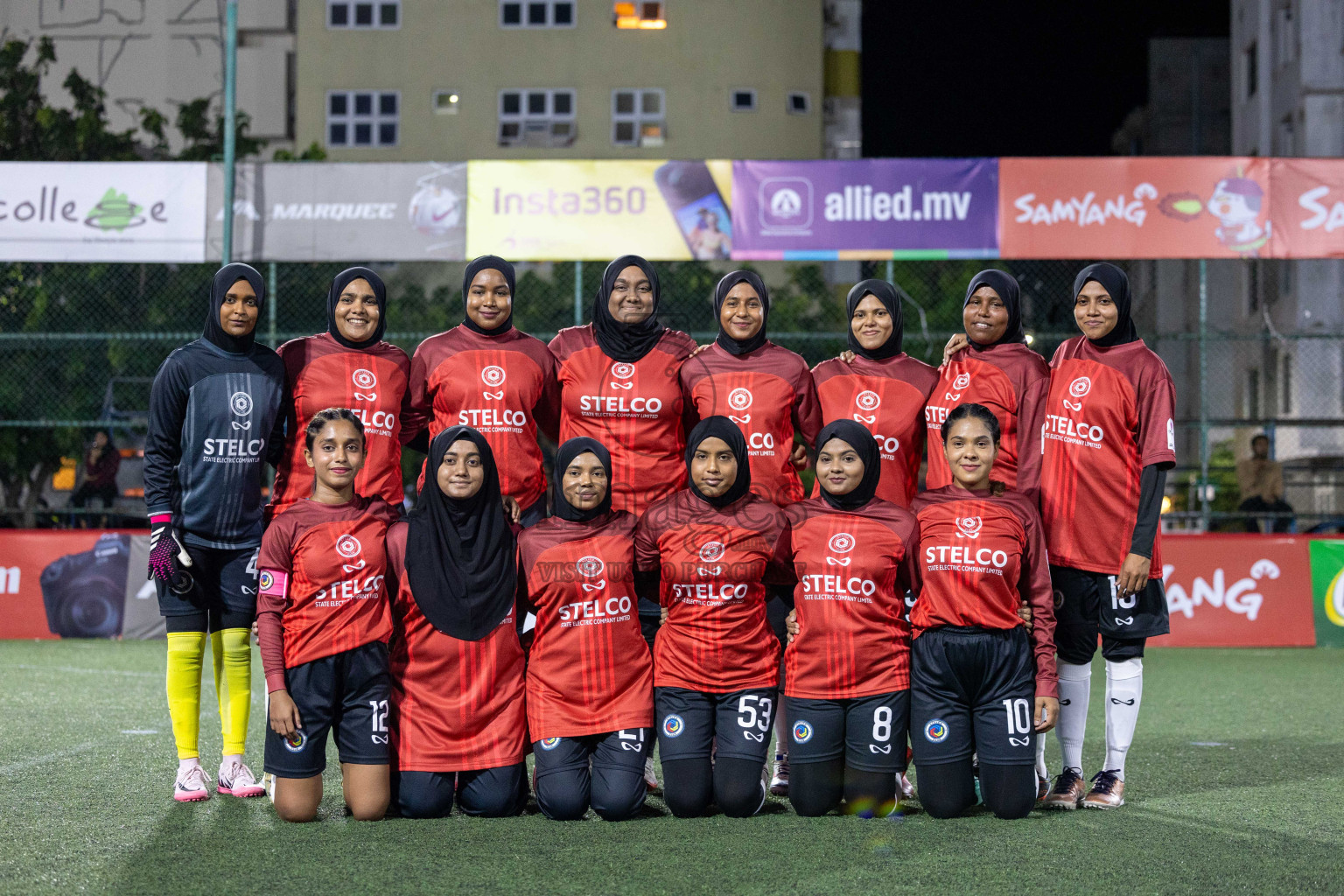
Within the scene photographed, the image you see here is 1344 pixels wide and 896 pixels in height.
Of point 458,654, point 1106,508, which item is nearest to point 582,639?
point 458,654

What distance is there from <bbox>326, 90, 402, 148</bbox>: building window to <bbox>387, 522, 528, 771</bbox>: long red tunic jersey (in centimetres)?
2202

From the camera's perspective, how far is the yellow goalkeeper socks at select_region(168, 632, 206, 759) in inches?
192

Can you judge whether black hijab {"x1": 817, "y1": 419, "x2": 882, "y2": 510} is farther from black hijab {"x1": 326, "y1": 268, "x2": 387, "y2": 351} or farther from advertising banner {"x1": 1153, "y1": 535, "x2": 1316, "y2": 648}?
advertising banner {"x1": 1153, "y1": 535, "x2": 1316, "y2": 648}

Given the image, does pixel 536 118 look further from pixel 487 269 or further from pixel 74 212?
pixel 487 269

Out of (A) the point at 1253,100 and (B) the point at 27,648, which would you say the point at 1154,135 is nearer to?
(A) the point at 1253,100

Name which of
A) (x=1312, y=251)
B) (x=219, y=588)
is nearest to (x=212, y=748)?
(x=219, y=588)

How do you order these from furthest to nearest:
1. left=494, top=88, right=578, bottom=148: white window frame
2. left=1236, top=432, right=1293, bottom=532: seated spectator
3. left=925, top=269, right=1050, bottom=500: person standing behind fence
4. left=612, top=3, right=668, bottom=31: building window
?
left=494, top=88, right=578, bottom=148: white window frame, left=612, top=3, right=668, bottom=31: building window, left=1236, top=432, right=1293, bottom=532: seated spectator, left=925, top=269, right=1050, bottom=500: person standing behind fence

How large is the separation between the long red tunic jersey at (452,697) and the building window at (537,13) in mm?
22221

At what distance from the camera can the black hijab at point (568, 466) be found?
182 inches

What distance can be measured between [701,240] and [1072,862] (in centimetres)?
823

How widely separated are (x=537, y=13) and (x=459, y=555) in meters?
22.4

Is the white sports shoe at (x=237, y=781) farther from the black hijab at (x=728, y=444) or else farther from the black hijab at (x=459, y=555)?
the black hijab at (x=728, y=444)

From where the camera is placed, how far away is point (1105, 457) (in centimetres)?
489

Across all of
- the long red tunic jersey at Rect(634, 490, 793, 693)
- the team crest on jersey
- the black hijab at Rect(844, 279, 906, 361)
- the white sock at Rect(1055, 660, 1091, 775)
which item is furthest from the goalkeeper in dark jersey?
the white sock at Rect(1055, 660, 1091, 775)
